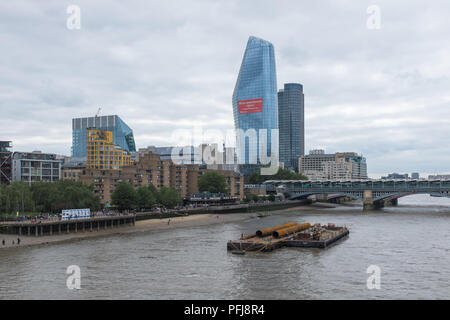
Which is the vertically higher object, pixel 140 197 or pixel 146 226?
pixel 140 197

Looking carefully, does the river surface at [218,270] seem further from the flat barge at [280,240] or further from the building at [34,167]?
the building at [34,167]

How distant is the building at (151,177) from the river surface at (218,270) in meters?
47.6

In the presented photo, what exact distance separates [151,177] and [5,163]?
53104 mm

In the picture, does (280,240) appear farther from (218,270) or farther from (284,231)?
(218,270)

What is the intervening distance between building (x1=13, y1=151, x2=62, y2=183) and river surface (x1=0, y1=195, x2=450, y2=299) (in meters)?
104

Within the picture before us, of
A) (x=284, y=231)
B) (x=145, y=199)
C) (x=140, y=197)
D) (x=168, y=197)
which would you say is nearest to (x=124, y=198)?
(x=140, y=197)

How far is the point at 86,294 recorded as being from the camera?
39000 mm

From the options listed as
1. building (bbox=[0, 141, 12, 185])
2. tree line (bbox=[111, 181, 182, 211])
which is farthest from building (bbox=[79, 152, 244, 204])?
building (bbox=[0, 141, 12, 185])

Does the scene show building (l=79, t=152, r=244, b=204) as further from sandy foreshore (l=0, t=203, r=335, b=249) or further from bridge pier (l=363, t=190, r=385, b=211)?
bridge pier (l=363, t=190, r=385, b=211)

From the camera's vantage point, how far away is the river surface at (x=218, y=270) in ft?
130

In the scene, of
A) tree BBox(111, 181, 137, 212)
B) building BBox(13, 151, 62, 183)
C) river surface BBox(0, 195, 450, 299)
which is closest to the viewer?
river surface BBox(0, 195, 450, 299)

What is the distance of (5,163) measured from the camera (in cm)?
15362

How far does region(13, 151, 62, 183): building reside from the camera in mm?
162725
